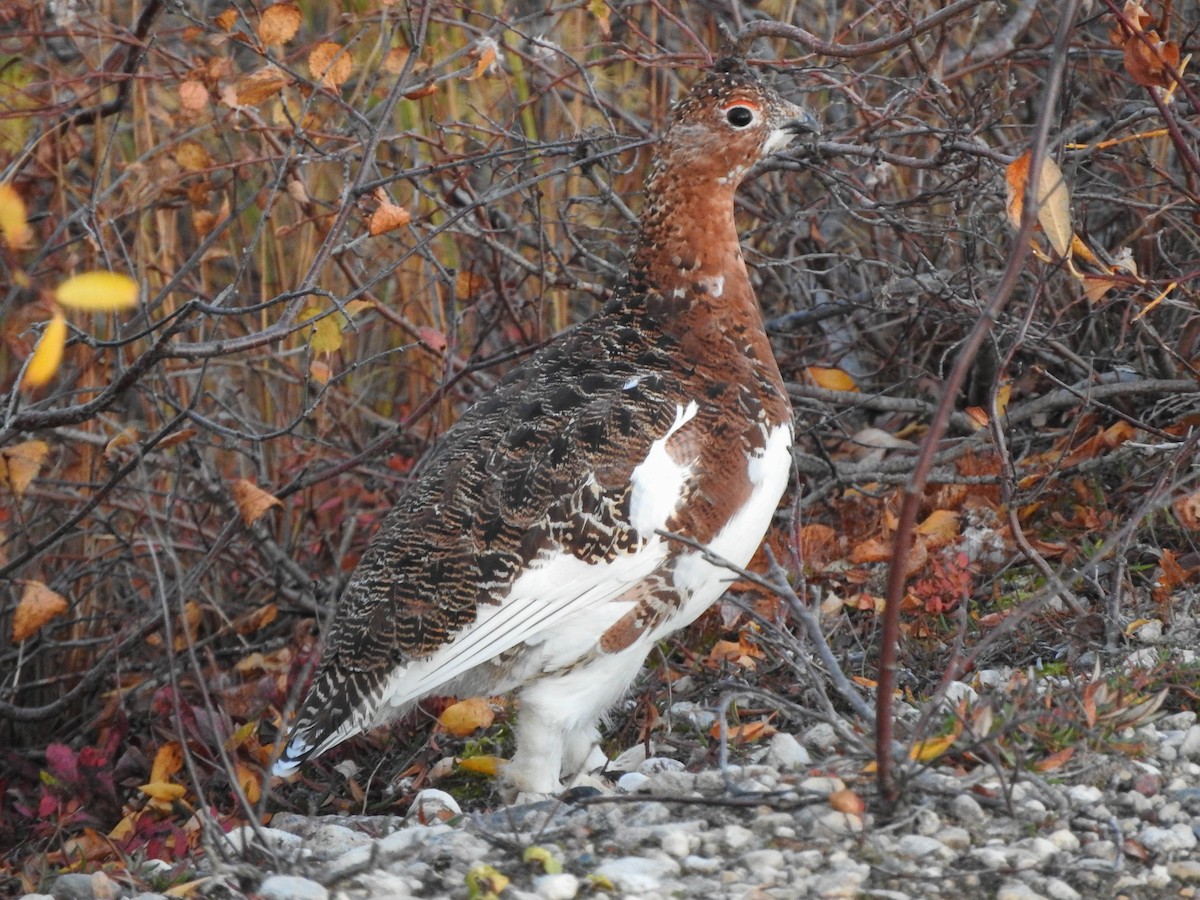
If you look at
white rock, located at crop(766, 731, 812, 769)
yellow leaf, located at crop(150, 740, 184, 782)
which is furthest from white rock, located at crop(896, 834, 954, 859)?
yellow leaf, located at crop(150, 740, 184, 782)

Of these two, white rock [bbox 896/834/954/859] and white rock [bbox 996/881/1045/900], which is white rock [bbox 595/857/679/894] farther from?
white rock [bbox 996/881/1045/900]

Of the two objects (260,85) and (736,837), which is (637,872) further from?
(260,85)

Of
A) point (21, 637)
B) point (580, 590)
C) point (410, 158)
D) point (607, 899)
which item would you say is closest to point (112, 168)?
point (410, 158)

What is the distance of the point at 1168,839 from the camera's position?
2596mm

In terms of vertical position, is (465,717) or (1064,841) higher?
(1064,841)

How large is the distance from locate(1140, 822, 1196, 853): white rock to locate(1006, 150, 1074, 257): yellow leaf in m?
1.08

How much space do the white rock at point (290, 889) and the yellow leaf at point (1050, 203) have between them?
1.73 m

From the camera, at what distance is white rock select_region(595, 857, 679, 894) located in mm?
2492

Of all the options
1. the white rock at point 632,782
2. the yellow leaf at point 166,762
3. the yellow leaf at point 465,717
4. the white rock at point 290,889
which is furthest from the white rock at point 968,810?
the yellow leaf at point 166,762

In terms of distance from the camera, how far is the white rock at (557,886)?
8.18 ft

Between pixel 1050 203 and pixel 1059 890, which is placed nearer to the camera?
pixel 1059 890

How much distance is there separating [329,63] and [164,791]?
1999mm

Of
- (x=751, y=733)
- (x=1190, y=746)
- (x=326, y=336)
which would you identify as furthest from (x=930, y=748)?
(x=326, y=336)

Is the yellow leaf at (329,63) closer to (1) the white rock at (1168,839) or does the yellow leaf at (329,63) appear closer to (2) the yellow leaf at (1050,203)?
(2) the yellow leaf at (1050,203)
